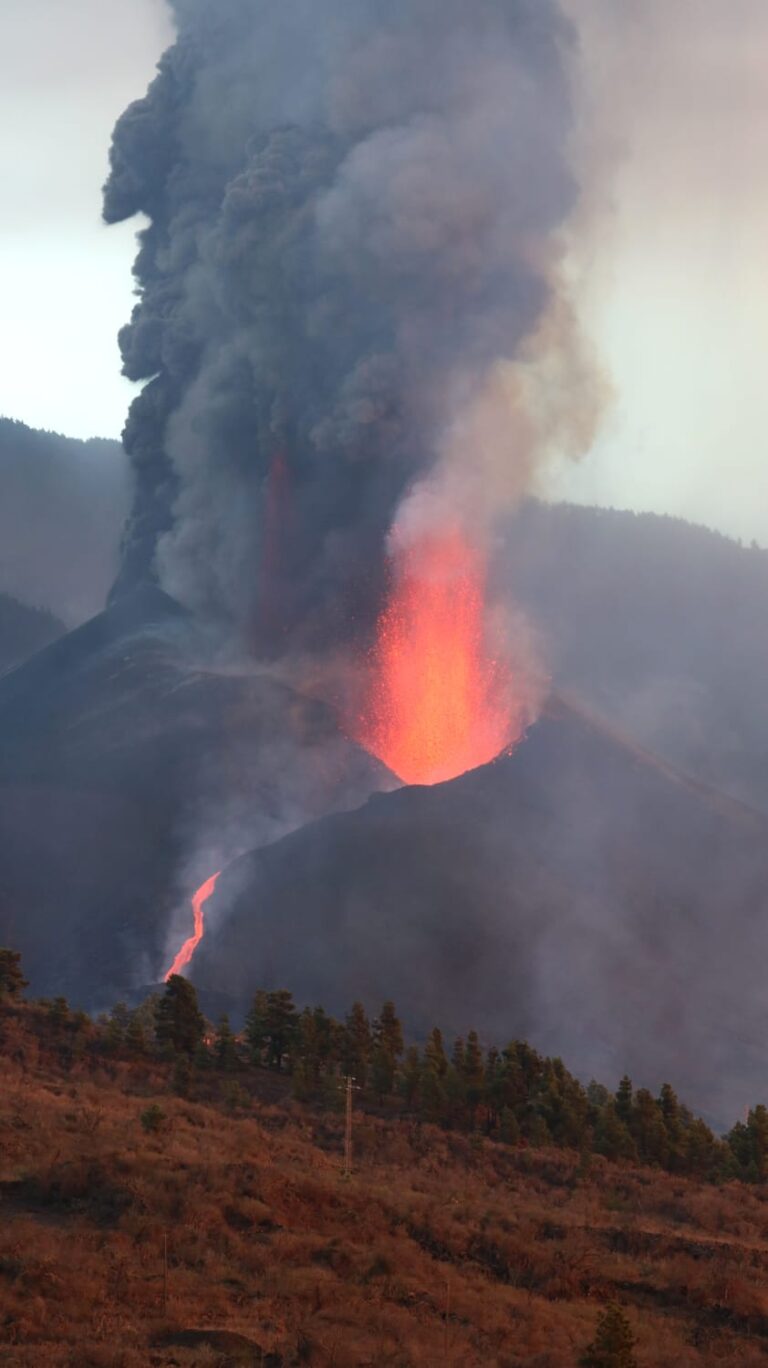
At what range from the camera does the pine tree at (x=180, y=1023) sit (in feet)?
179

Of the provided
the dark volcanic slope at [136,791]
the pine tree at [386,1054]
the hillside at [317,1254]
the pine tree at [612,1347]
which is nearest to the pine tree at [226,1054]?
the pine tree at [386,1054]

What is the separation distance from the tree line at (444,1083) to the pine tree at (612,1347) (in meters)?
22.2

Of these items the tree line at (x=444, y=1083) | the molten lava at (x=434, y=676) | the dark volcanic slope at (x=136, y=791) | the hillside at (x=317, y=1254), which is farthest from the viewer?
the molten lava at (x=434, y=676)

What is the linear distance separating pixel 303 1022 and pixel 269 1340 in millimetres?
30430

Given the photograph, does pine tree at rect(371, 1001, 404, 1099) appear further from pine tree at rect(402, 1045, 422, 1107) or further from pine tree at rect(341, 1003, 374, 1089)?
pine tree at rect(402, 1045, 422, 1107)

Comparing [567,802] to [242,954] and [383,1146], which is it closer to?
→ [242,954]

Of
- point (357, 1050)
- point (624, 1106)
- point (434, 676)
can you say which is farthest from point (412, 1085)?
point (434, 676)

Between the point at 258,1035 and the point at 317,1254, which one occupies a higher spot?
the point at 258,1035

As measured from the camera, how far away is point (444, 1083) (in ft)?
175

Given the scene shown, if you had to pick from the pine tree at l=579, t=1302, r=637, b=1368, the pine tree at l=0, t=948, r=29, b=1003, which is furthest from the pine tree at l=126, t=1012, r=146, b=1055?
the pine tree at l=579, t=1302, r=637, b=1368

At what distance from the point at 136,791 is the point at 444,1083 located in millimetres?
46616

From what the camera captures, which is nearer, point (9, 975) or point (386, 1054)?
point (386, 1054)

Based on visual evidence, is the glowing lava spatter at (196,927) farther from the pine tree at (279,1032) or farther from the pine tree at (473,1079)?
the pine tree at (473,1079)

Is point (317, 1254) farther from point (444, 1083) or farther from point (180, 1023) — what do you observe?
point (180, 1023)
